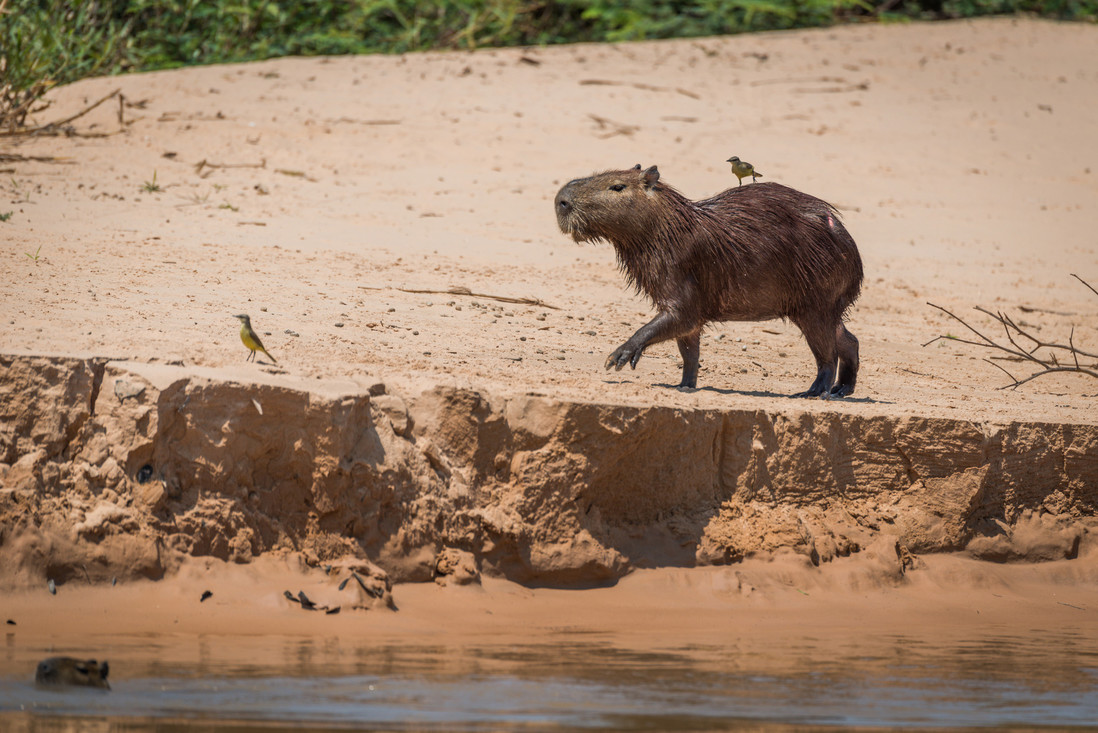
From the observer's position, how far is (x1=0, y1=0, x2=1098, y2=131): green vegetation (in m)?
12.2

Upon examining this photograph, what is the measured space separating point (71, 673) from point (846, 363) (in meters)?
4.20

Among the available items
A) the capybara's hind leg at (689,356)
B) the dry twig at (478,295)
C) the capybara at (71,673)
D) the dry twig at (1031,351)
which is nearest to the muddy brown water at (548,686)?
the capybara at (71,673)

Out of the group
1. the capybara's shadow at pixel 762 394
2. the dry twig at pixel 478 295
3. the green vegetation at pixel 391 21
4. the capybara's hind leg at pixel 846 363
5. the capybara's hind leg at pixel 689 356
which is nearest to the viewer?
the capybara's shadow at pixel 762 394

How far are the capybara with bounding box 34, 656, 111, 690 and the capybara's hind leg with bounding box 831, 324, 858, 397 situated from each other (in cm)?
403

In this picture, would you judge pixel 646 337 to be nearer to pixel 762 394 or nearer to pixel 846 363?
pixel 762 394

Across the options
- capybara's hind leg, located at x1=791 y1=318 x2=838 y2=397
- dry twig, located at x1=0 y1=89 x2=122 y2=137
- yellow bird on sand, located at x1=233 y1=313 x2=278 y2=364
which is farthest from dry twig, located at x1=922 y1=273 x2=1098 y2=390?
dry twig, located at x1=0 y1=89 x2=122 y2=137

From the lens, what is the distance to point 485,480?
5.19m

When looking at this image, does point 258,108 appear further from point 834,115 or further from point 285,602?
point 285,602

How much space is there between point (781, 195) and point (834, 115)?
5.90 m

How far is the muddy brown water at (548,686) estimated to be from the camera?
12.0 feet

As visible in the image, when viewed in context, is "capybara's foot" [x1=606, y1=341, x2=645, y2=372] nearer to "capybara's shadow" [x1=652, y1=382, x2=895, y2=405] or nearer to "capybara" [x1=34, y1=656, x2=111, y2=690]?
"capybara's shadow" [x1=652, y1=382, x2=895, y2=405]

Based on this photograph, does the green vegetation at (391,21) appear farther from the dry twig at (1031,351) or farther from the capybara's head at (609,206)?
the capybara's head at (609,206)

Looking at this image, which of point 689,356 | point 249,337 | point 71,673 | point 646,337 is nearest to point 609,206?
point 646,337

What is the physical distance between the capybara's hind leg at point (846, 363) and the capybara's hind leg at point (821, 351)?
97 mm
